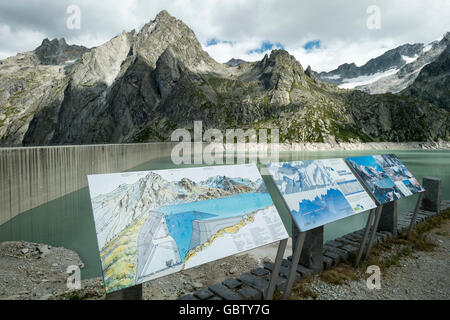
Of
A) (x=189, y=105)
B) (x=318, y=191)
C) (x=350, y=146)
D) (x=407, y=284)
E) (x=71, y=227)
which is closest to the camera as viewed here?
(x=318, y=191)

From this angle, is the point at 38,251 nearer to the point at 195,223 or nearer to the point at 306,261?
the point at 195,223

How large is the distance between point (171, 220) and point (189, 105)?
5646 inches

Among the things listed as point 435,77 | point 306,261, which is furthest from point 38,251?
point 435,77

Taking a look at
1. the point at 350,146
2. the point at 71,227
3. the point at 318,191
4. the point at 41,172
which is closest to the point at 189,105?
the point at 350,146

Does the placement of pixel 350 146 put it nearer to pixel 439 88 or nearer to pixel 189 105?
pixel 189 105

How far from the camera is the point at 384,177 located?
8.15 m

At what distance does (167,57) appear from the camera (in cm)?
15550

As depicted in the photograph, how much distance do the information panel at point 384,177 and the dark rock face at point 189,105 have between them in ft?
373

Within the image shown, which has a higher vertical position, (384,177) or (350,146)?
(350,146)

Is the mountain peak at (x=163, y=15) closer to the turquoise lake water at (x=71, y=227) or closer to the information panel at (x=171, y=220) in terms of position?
the turquoise lake water at (x=71, y=227)

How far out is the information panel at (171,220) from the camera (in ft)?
10.7


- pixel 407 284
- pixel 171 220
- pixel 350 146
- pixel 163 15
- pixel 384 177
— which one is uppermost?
pixel 163 15

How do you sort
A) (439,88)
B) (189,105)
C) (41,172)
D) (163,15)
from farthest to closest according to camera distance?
(163,15), (439,88), (189,105), (41,172)

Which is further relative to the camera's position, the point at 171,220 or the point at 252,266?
the point at 252,266
